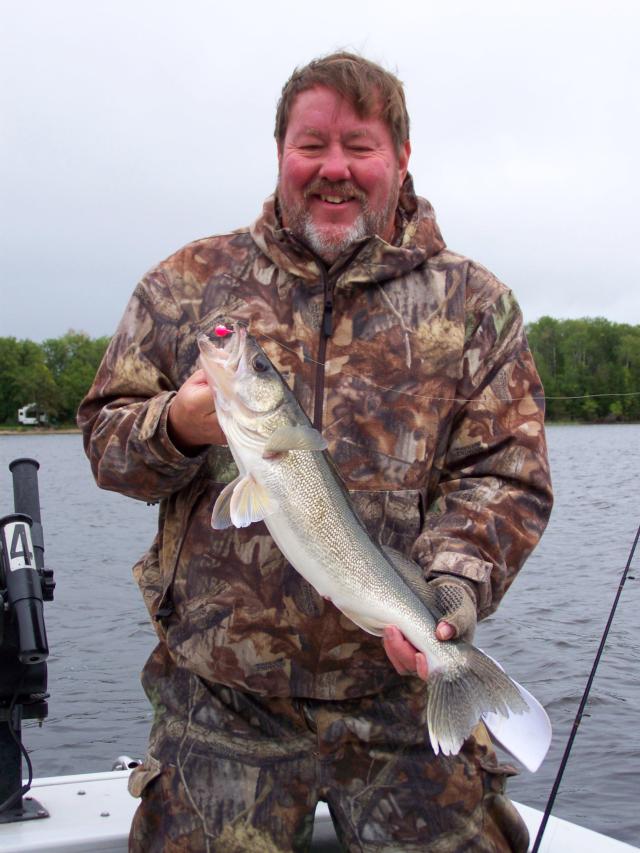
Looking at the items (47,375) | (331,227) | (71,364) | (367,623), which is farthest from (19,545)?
(71,364)

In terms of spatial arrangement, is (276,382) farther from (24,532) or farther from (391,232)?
(24,532)

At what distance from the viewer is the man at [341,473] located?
10.7 ft

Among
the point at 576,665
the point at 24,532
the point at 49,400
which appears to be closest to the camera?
the point at 24,532

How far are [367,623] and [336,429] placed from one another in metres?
0.71

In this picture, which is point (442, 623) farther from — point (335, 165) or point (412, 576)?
point (335, 165)

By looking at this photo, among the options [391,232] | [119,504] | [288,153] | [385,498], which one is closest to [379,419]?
[385,498]

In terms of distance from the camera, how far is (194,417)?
3043mm

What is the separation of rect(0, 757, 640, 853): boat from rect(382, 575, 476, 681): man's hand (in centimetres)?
128

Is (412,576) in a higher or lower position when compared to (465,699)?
higher

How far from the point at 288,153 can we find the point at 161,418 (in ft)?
3.58

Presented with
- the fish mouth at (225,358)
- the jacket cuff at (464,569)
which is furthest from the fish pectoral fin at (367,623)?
the fish mouth at (225,358)

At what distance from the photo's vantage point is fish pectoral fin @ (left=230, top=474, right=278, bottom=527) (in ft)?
9.63

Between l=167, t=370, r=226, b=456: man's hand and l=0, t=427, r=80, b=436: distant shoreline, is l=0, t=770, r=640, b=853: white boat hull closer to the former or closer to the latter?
l=167, t=370, r=226, b=456: man's hand

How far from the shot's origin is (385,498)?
3.38 metres
